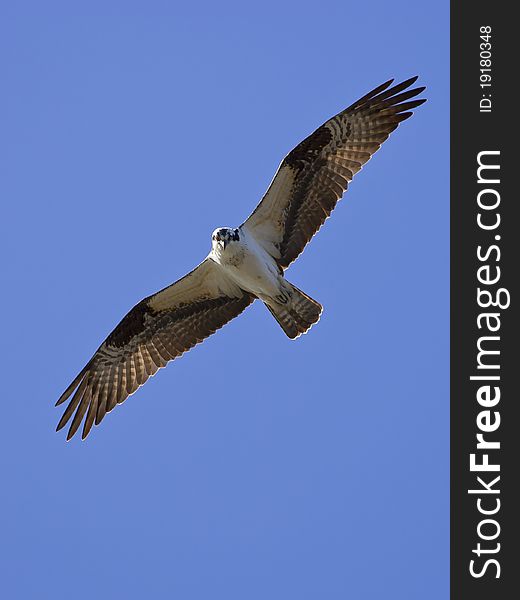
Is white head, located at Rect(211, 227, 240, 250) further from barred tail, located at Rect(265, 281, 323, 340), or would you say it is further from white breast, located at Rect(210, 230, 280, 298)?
barred tail, located at Rect(265, 281, 323, 340)

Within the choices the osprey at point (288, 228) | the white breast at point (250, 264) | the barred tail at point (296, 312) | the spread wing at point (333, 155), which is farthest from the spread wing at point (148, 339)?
the spread wing at point (333, 155)

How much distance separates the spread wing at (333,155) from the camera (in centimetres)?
1145

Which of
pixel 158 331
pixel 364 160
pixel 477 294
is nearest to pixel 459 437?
pixel 477 294

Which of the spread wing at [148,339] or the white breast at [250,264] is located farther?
the spread wing at [148,339]

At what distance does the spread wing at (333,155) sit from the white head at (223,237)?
56 cm

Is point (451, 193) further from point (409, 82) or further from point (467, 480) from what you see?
point (467, 480)

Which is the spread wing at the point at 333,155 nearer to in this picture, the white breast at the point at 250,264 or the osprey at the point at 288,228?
the osprey at the point at 288,228

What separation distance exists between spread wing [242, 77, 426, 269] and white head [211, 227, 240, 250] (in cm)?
56

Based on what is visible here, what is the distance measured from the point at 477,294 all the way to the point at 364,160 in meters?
2.05

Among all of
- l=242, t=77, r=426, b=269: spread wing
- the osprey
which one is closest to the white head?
the osprey

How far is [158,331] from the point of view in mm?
12508

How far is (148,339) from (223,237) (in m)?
2.08

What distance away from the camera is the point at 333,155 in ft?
37.8

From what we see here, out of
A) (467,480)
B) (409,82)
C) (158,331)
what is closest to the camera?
(467,480)
